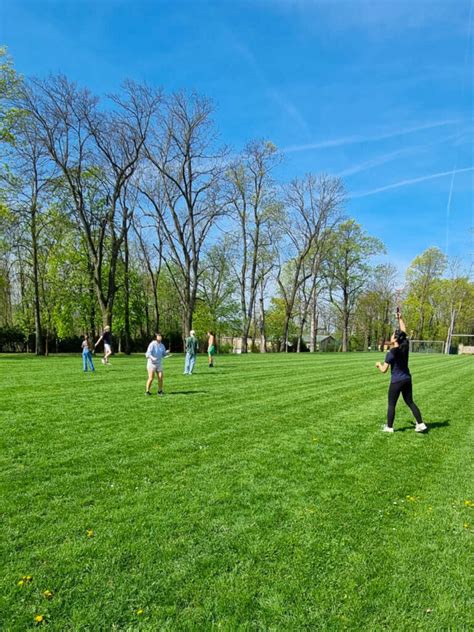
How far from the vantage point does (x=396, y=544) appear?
12.5 ft

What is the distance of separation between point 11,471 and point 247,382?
9.93 meters

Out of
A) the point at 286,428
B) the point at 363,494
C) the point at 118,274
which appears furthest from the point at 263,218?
the point at 363,494

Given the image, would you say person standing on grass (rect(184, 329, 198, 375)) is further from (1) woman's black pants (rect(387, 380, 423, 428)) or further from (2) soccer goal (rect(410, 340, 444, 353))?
(2) soccer goal (rect(410, 340, 444, 353))

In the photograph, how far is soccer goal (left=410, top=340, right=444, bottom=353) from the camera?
192ft

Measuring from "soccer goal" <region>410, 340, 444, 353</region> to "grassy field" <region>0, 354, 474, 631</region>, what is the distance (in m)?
55.4

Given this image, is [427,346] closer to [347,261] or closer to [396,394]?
[347,261]

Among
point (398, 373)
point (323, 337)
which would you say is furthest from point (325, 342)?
point (398, 373)

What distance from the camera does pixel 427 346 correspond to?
2322 inches

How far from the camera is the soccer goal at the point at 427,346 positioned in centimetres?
5864

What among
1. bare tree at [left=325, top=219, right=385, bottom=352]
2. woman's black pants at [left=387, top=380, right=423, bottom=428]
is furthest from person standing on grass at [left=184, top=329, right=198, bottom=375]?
bare tree at [left=325, top=219, right=385, bottom=352]

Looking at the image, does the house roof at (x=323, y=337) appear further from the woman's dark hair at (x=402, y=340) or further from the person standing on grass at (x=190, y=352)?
the woman's dark hair at (x=402, y=340)

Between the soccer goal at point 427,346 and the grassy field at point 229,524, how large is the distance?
55418mm

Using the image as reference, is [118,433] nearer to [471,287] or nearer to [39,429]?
[39,429]

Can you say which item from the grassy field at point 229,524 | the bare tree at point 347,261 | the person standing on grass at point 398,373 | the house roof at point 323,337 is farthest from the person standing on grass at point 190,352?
the house roof at point 323,337
